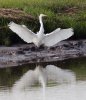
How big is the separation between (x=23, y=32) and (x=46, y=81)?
412 cm

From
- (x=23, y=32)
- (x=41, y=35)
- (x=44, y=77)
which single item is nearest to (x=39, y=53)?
(x=41, y=35)

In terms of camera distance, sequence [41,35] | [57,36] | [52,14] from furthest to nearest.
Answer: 1. [52,14]
2. [57,36]
3. [41,35]

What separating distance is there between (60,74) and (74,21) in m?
5.68

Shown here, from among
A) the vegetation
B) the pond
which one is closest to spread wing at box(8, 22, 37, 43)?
the vegetation

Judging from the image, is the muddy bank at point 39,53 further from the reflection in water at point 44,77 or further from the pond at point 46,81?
the reflection in water at point 44,77

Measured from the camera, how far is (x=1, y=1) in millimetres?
30922

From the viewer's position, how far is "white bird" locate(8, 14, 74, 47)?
24.3 meters

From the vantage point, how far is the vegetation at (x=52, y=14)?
2597cm

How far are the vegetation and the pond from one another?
2.49 meters

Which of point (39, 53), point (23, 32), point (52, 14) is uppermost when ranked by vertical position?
point (52, 14)

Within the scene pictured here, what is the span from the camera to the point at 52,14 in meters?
28.2

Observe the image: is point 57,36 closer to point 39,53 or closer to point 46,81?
point 39,53

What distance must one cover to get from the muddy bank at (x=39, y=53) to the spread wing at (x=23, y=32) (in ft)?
1.47

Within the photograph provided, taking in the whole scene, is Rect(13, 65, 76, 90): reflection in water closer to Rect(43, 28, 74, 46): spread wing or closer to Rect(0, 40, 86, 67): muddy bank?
Rect(0, 40, 86, 67): muddy bank
